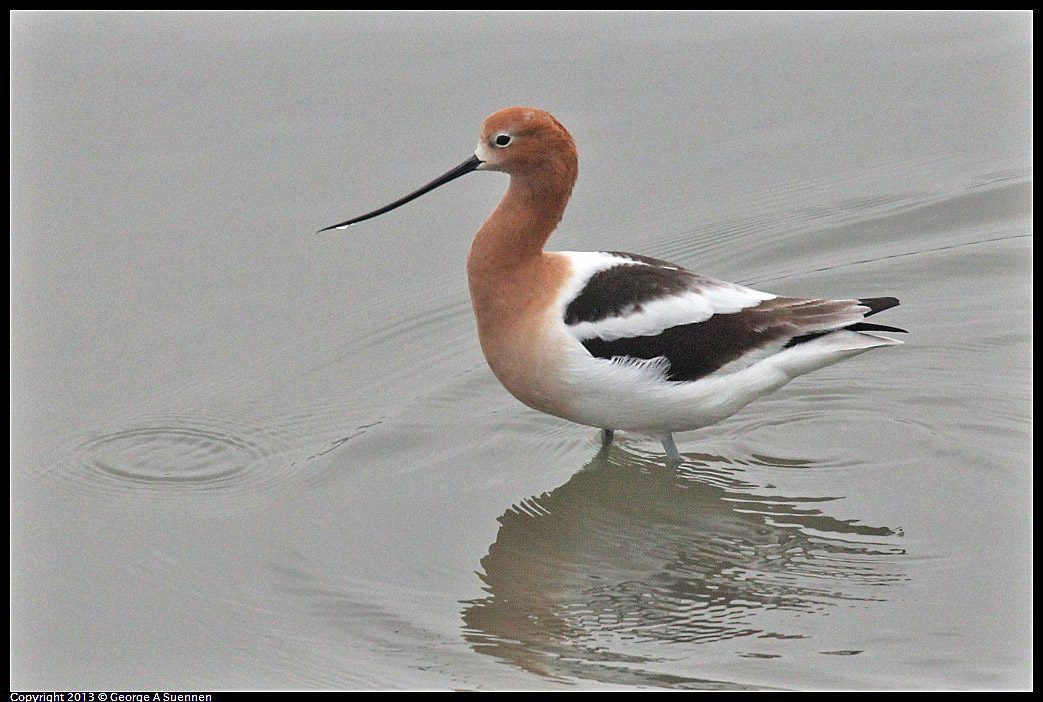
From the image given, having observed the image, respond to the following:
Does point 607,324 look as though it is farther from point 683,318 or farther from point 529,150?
point 529,150

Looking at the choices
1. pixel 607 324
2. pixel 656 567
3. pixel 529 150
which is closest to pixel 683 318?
pixel 607 324

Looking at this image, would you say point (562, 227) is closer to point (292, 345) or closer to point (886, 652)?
point (292, 345)

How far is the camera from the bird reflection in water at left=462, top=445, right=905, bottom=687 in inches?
256

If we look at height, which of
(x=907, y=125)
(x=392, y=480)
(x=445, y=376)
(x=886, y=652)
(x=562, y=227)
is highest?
(x=907, y=125)

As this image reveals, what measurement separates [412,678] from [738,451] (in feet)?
7.99

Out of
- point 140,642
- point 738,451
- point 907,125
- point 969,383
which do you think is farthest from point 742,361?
point 907,125

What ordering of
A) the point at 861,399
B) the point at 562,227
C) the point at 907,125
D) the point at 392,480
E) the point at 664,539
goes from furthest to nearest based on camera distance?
the point at 907,125
the point at 562,227
the point at 861,399
the point at 392,480
the point at 664,539

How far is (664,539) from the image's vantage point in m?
7.30

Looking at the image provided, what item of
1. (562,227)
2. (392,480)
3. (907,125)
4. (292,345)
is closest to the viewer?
(392,480)

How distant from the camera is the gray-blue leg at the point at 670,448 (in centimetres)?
780

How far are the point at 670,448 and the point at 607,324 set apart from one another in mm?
850

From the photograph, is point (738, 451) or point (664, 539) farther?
point (738, 451)

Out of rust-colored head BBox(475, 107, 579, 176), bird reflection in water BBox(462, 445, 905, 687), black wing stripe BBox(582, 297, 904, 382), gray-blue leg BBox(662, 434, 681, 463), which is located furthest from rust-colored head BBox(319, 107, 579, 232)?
bird reflection in water BBox(462, 445, 905, 687)

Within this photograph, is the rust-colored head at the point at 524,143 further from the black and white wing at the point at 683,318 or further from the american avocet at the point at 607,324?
the black and white wing at the point at 683,318
